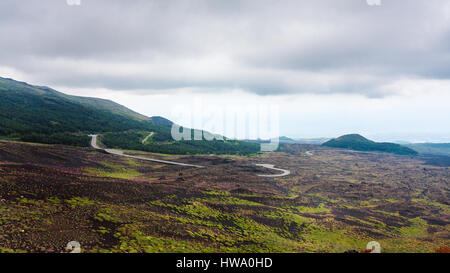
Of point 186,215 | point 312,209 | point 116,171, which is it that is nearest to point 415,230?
point 312,209

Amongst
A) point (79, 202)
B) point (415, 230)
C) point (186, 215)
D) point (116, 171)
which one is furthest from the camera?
point (116, 171)

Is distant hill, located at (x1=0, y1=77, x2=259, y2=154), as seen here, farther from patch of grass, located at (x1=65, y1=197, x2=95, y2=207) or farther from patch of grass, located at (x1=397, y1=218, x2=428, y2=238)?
patch of grass, located at (x1=397, y1=218, x2=428, y2=238)

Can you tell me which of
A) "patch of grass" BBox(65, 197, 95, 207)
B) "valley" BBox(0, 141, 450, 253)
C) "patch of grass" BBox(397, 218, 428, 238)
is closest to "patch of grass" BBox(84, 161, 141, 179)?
"valley" BBox(0, 141, 450, 253)

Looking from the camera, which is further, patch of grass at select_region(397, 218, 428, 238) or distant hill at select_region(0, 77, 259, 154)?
distant hill at select_region(0, 77, 259, 154)

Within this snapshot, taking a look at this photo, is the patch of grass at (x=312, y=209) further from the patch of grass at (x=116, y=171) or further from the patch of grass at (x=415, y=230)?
the patch of grass at (x=116, y=171)

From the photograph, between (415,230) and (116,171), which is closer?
(415,230)

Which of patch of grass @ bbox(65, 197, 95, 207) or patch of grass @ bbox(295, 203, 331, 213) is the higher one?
patch of grass @ bbox(65, 197, 95, 207)

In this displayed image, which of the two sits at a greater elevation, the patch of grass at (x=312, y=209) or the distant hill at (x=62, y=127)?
the distant hill at (x=62, y=127)

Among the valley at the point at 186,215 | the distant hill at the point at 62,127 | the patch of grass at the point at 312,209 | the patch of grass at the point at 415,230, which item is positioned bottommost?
the patch of grass at the point at 415,230

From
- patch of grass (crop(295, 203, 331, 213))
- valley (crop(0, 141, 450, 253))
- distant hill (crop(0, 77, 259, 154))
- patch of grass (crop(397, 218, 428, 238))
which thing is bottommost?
patch of grass (crop(397, 218, 428, 238))

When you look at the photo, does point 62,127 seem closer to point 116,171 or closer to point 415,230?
point 116,171

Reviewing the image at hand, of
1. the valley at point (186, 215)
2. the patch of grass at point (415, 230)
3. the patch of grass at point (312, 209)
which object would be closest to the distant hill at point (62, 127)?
the valley at point (186, 215)

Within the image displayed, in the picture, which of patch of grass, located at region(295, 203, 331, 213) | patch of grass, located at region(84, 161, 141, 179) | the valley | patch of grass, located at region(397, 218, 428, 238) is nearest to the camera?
the valley
